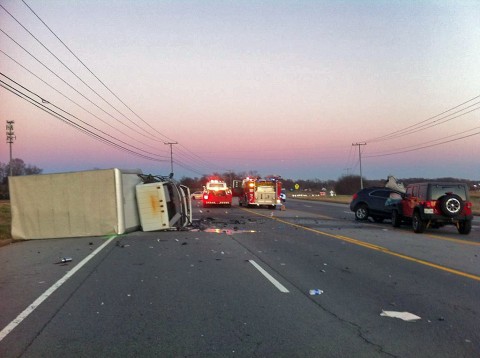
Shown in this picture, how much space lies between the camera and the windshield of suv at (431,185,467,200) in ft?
58.9

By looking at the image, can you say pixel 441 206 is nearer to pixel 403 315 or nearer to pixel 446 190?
pixel 446 190

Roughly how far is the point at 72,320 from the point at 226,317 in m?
2.03

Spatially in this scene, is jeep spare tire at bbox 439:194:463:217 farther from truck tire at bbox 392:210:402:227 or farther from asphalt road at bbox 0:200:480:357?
asphalt road at bbox 0:200:480:357

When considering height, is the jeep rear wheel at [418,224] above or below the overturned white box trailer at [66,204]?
below

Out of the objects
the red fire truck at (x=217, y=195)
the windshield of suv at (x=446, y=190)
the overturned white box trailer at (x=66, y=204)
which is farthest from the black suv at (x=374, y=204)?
the red fire truck at (x=217, y=195)

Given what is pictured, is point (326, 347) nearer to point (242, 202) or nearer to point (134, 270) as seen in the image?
point (134, 270)

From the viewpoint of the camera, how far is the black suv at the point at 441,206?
17.6 metres

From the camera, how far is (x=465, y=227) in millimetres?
18125

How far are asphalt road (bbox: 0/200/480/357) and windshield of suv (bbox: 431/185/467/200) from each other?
13.6 ft

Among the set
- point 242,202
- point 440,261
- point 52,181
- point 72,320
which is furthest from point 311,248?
point 242,202

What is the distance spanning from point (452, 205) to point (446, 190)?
721 millimetres

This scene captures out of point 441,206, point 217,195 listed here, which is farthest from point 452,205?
point 217,195

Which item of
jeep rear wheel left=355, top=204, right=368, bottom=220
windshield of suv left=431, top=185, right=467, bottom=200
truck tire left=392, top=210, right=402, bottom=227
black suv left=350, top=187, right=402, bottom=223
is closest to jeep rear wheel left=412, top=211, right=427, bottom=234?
windshield of suv left=431, top=185, right=467, bottom=200

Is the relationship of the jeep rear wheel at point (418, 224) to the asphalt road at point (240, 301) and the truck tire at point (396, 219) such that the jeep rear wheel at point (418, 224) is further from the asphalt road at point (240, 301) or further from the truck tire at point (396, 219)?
the asphalt road at point (240, 301)
